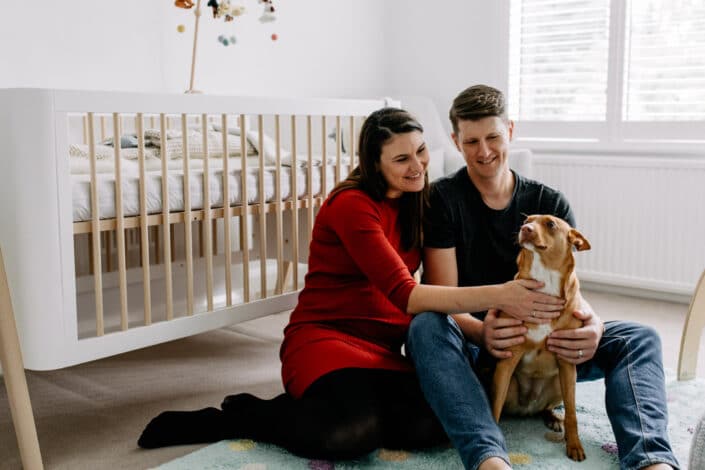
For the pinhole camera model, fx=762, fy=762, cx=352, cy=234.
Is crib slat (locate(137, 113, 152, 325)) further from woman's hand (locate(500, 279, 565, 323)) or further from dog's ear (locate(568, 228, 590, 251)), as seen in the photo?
dog's ear (locate(568, 228, 590, 251))

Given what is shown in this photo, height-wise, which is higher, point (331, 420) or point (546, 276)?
point (546, 276)

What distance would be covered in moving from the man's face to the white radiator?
152 cm

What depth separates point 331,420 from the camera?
143cm

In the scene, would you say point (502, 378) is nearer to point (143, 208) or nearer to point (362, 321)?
point (362, 321)

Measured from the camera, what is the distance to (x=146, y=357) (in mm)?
2234

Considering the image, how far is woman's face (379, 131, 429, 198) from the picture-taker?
1538 mm

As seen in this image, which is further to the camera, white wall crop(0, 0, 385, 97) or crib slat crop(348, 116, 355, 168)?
white wall crop(0, 0, 385, 97)

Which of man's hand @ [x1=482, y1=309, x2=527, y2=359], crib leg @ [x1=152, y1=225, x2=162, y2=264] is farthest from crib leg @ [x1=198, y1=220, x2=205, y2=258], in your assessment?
man's hand @ [x1=482, y1=309, x2=527, y2=359]

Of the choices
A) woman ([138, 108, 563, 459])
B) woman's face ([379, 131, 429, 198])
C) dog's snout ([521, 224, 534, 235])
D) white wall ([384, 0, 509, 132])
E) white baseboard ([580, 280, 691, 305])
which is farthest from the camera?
white wall ([384, 0, 509, 132])

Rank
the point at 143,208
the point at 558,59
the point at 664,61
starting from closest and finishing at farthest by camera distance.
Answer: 1. the point at 143,208
2. the point at 664,61
3. the point at 558,59

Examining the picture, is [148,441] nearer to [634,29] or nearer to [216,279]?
[216,279]

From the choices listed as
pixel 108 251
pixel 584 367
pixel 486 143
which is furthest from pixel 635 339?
pixel 108 251

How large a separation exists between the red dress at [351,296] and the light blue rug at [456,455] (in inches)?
5.7

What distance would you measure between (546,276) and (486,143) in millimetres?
337
